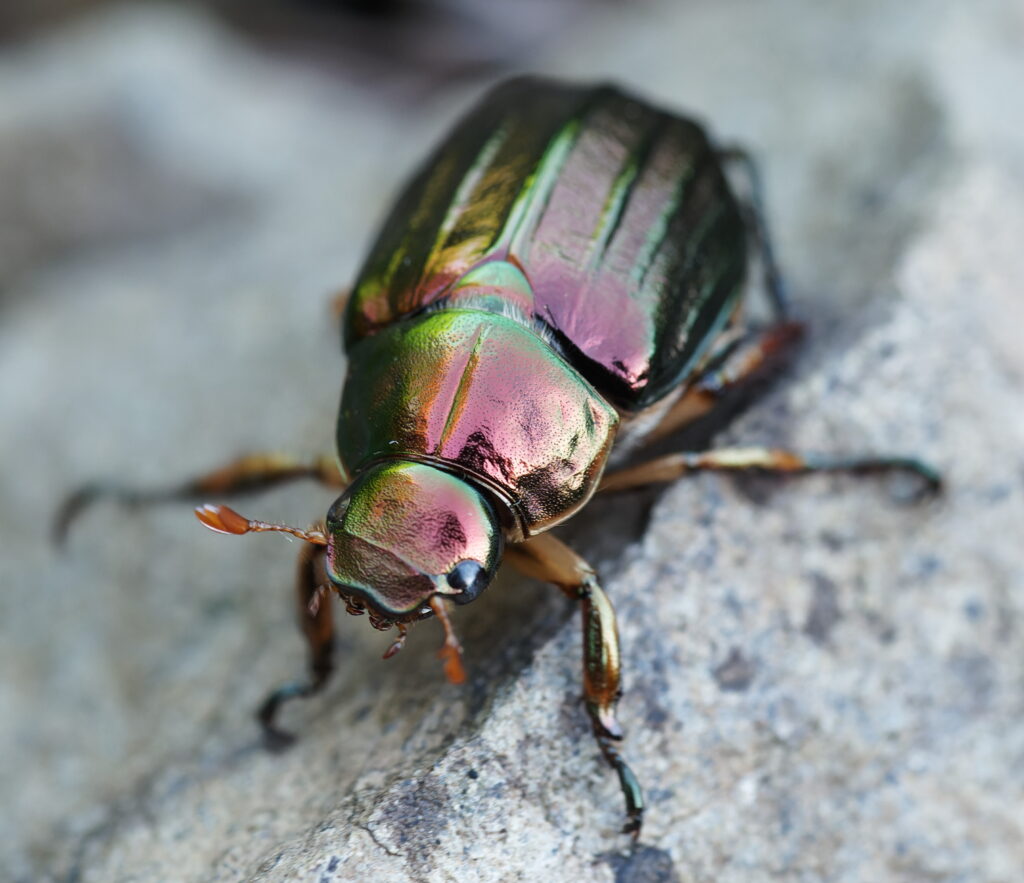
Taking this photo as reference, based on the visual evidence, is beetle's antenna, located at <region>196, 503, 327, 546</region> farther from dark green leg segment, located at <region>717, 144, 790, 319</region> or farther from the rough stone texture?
dark green leg segment, located at <region>717, 144, 790, 319</region>

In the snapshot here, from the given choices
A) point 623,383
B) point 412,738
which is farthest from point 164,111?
point 412,738

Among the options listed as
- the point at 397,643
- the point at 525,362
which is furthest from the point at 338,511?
the point at 525,362

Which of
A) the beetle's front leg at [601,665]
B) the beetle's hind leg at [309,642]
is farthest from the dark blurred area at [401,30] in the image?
the beetle's front leg at [601,665]

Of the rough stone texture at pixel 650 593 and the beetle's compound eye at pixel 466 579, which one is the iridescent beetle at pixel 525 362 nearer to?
the beetle's compound eye at pixel 466 579

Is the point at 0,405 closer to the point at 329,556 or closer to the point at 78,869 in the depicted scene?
the point at 78,869

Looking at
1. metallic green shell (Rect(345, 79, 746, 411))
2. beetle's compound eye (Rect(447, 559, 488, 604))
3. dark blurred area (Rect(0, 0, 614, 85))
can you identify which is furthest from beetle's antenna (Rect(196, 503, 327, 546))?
dark blurred area (Rect(0, 0, 614, 85))
